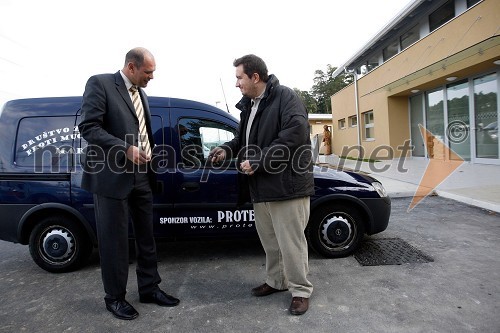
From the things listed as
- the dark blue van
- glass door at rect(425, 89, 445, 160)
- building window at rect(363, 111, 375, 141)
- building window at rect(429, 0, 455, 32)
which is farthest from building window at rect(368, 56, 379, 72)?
the dark blue van

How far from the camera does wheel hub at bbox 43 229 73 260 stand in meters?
3.57

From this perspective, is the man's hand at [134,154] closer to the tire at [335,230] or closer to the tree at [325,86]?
the tire at [335,230]

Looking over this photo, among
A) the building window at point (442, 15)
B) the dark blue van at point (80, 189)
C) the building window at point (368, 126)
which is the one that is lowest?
the dark blue van at point (80, 189)

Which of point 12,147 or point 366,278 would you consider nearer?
point 366,278

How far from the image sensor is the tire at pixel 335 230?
12.2 feet

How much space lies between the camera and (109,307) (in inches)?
106

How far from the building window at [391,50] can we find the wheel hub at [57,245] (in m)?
16.2

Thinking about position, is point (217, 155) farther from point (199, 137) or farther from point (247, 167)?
point (199, 137)

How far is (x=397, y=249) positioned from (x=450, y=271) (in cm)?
72

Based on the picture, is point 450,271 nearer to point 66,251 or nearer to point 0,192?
point 66,251

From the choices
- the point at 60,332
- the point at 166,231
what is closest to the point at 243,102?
the point at 166,231

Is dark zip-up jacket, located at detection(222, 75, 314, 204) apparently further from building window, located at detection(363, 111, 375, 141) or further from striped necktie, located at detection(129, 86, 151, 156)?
building window, located at detection(363, 111, 375, 141)

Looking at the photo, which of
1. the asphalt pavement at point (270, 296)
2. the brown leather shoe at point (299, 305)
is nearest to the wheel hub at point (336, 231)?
the asphalt pavement at point (270, 296)

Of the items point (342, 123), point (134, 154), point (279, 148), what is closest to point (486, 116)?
point (279, 148)
